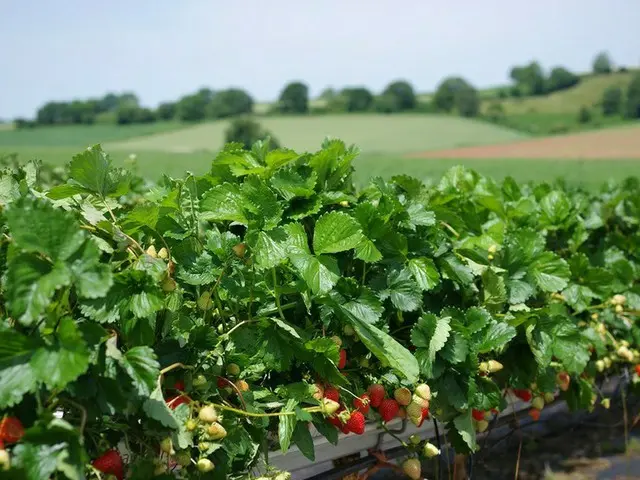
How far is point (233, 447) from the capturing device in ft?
5.56

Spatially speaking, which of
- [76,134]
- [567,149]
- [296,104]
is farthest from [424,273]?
[296,104]

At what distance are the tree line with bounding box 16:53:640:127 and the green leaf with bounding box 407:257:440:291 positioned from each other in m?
52.7

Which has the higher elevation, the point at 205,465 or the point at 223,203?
the point at 223,203

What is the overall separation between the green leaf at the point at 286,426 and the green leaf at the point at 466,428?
2.10ft

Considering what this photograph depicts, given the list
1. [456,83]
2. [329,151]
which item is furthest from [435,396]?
[456,83]

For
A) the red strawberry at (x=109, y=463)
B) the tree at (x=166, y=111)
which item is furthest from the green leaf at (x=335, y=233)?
the tree at (x=166, y=111)

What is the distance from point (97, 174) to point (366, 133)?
44389 mm

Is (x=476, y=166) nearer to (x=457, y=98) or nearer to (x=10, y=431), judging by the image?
(x=10, y=431)

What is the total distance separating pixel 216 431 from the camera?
61.8 inches

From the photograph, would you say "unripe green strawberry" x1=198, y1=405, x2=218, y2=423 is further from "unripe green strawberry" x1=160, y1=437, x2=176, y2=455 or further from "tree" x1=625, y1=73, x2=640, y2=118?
"tree" x1=625, y1=73, x2=640, y2=118

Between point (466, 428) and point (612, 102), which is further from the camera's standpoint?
point (612, 102)

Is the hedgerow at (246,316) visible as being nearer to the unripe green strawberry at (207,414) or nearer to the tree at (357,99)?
the unripe green strawberry at (207,414)

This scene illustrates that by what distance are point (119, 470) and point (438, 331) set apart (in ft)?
3.13

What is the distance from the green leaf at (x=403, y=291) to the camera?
214 cm
